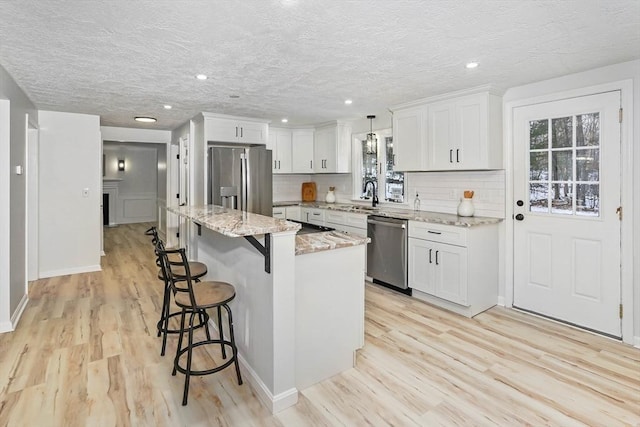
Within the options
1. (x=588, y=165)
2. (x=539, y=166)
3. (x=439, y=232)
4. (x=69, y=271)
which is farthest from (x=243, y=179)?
(x=588, y=165)

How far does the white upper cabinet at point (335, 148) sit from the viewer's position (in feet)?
17.7

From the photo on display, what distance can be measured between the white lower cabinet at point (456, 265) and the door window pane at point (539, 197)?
0.40m

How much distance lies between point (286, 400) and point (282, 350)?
11.4 inches

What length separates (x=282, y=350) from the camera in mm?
2018

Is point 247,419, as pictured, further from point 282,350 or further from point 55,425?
point 55,425

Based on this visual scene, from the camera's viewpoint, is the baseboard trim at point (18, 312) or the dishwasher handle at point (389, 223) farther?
the dishwasher handle at point (389, 223)

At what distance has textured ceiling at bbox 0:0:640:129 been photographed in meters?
1.88

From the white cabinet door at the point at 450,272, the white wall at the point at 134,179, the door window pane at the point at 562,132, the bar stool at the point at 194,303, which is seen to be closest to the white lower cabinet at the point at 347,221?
the white cabinet door at the point at 450,272

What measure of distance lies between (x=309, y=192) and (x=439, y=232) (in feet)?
10.1

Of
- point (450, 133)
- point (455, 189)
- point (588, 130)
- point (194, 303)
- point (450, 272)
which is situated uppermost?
point (450, 133)

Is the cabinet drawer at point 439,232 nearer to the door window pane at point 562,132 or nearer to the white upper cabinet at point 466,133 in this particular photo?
the white upper cabinet at point 466,133

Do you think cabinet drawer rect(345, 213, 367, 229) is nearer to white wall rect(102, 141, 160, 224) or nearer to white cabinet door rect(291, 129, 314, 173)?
white cabinet door rect(291, 129, 314, 173)

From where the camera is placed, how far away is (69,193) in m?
4.78

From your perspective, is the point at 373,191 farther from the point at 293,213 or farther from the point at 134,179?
the point at 134,179
